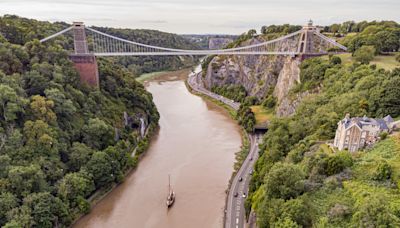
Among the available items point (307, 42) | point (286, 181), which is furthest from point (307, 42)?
point (286, 181)

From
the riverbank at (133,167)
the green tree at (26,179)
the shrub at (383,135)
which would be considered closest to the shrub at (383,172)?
the shrub at (383,135)

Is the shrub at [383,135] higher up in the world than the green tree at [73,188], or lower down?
higher up

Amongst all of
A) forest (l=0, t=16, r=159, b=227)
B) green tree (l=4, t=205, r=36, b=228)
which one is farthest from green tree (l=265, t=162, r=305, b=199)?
green tree (l=4, t=205, r=36, b=228)

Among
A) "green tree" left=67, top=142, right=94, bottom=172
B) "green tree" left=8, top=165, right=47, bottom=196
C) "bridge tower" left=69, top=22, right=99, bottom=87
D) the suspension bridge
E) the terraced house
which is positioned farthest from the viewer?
the suspension bridge

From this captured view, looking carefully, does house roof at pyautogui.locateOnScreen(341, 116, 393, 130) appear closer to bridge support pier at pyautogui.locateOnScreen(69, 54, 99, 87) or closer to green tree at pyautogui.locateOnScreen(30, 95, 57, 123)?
green tree at pyautogui.locateOnScreen(30, 95, 57, 123)

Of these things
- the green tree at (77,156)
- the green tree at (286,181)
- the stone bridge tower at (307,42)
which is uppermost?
the stone bridge tower at (307,42)

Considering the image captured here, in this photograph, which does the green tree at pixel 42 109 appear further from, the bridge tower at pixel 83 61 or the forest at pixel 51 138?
the bridge tower at pixel 83 61
